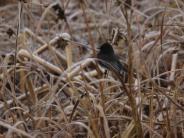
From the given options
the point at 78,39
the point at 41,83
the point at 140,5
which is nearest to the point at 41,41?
the point at 41,83

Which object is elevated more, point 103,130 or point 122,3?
point 122,3

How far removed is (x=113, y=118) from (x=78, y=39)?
132cm

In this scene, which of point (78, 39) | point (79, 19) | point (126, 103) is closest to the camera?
point (126, 103)

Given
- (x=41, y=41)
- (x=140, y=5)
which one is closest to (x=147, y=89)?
(x=41, y=41)

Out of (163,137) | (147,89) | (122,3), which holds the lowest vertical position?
(163,137)

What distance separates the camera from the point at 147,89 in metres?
1.44

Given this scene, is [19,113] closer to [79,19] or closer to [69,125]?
[69,125]

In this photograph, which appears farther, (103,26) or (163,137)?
(103,26)

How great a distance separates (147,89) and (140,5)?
79.5 inches

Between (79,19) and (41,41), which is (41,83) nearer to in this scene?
(41,41)

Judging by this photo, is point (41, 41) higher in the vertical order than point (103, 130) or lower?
higher

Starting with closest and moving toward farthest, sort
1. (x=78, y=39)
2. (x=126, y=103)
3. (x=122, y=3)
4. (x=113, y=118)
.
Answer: (x=122, y=3), (x=113, y=118), (x=126, y=103), (x=78, y=39)

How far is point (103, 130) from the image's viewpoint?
1368 millimetres

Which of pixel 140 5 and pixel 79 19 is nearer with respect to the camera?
pixel 79 19
